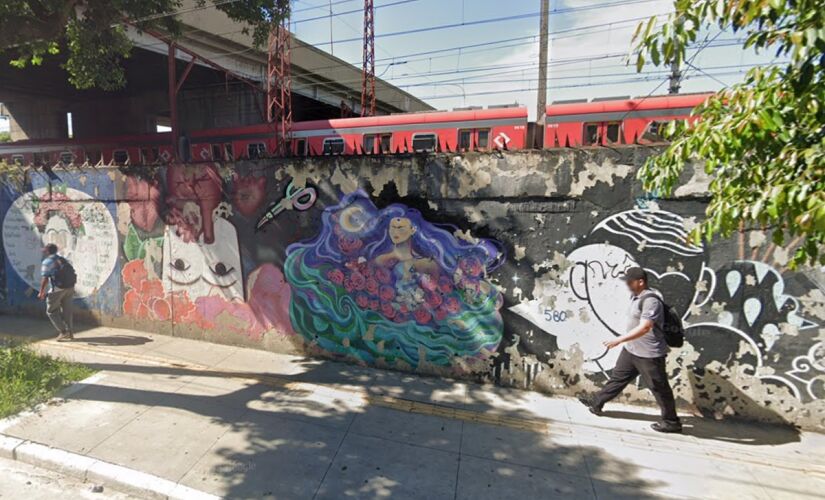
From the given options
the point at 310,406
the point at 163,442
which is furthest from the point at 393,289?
the point at 163,442

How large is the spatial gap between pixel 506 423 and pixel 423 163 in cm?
302

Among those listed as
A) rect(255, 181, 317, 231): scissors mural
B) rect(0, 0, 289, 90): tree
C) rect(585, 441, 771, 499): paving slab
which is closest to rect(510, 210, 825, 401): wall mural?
rect(585, 441, 771, 499): paving slab

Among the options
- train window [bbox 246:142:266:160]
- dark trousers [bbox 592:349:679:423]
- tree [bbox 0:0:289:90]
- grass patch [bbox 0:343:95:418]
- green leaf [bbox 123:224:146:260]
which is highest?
tree [bbox 0:0:289:90]

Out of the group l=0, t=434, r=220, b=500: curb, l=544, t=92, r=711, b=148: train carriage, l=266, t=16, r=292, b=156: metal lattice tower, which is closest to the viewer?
l=0, t=434, r=220, b=500: curb

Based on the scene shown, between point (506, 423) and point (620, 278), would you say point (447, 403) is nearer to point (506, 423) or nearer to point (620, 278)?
point (506, 423)

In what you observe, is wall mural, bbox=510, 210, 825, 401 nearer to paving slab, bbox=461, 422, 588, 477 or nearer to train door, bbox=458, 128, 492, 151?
paving slab, bbox=461, 422, 588, 477

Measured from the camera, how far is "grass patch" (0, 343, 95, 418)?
14.0ft

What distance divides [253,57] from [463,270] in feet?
63.3

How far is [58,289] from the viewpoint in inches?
249

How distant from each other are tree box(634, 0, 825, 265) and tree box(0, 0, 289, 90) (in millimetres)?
6639

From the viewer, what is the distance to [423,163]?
4902mm

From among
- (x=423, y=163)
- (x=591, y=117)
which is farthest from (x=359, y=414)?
(x=591, y=117)

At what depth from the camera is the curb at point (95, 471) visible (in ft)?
10.2

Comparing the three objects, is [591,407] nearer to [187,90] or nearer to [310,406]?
[310,406]
